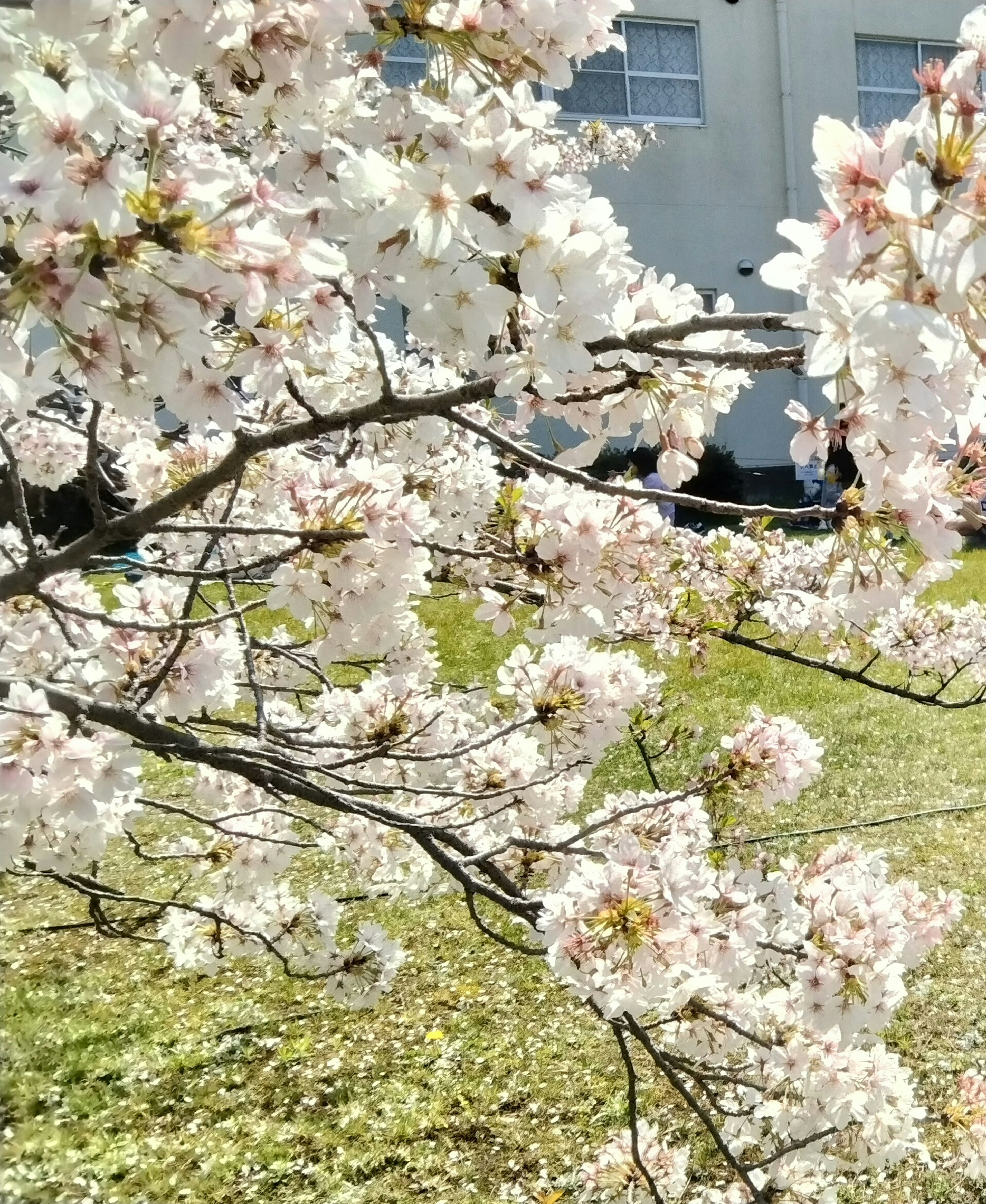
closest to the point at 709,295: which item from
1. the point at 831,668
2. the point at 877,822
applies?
the point at 877,822

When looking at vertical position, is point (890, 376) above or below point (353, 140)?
below

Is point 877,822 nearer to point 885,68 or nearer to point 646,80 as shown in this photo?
point 646,80

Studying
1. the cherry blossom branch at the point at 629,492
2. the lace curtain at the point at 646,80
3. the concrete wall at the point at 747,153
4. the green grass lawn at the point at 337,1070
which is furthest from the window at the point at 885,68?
the cherry blossom branch at the point at 629,492

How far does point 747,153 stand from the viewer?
42.1ft

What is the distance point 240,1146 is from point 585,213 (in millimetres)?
3133

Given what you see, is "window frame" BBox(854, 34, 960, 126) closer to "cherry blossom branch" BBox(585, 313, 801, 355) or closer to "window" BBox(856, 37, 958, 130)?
"window" BBox(856, 37, 958, 130)

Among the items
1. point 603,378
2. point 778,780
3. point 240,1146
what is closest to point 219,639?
point 603,378

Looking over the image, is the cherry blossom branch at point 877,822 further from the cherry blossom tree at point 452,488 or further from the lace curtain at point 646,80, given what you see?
the lace curtain at point 646,80

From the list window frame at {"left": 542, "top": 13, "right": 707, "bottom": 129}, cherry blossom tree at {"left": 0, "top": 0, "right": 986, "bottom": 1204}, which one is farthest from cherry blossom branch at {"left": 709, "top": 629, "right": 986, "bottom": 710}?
window frame at {"left": 542, "top": 13, "right": 707, "bottom": 129}

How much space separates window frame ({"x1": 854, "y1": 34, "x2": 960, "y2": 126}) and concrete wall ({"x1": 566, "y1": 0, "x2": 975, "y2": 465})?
62 mm

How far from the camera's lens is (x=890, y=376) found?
0.82 m

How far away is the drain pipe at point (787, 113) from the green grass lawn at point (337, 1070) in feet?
32.7

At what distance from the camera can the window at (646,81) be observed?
11.9 m

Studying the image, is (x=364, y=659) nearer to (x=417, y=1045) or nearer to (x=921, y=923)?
(x=417, y=1045)
